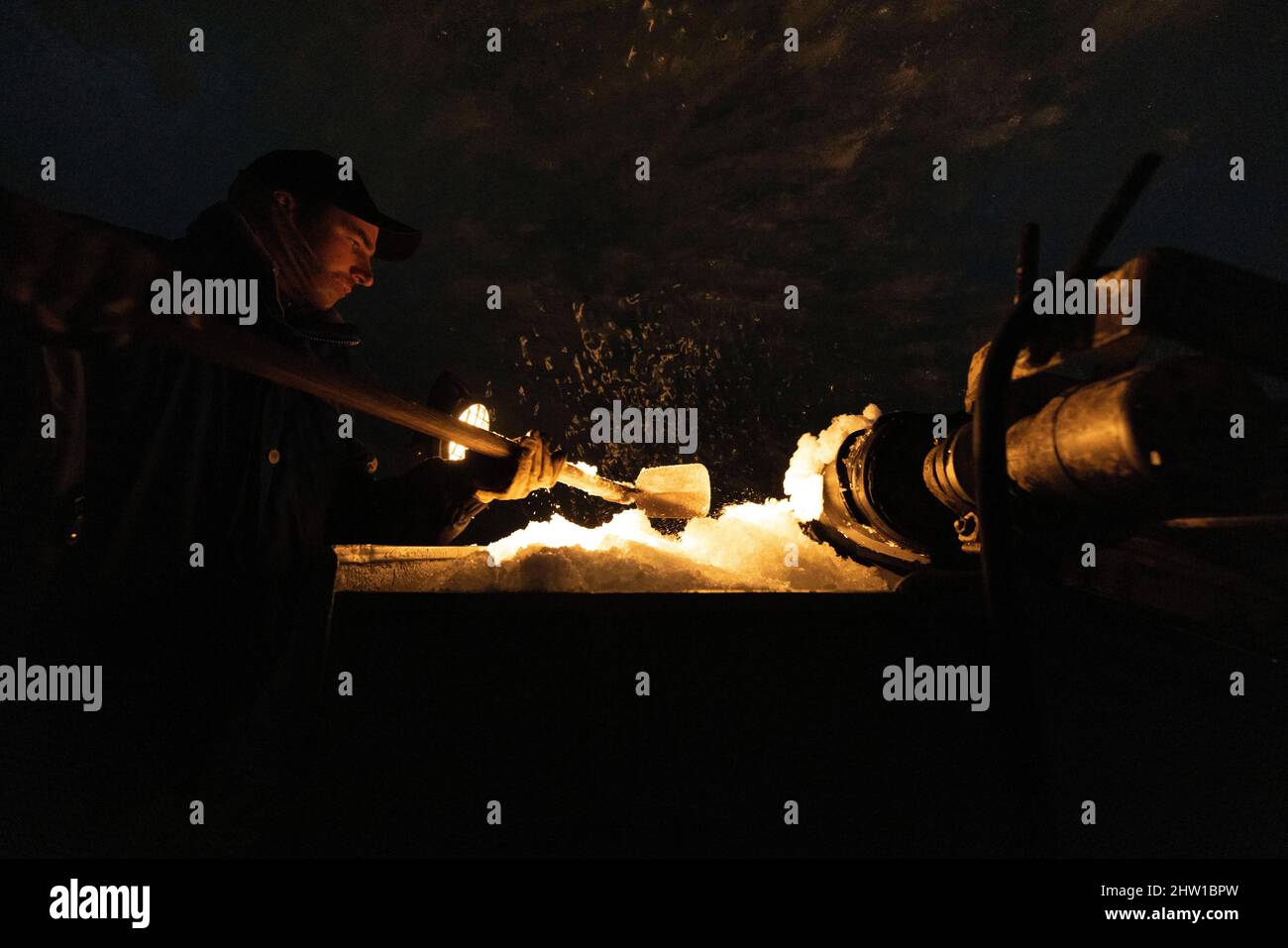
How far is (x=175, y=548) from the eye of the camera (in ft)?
7.86

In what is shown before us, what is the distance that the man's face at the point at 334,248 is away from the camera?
11.1 feet

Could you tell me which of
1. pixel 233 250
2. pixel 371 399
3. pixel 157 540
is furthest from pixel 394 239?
pixel 157 540

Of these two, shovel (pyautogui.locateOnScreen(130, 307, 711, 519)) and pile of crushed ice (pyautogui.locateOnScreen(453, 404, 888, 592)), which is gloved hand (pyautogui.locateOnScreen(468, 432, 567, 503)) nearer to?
shovel (pyautogui.locateOnScreen(130, 307, 711, 519))

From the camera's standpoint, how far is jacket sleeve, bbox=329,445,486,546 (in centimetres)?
369

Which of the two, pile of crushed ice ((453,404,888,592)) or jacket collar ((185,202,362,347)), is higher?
jacket collar ((185,202,362,347))

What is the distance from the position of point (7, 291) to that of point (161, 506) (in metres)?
→ 1.18

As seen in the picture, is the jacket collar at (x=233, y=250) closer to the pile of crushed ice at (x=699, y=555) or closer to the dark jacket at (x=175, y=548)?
the dark jacket at (x=175, y=548)

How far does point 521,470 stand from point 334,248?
178cm

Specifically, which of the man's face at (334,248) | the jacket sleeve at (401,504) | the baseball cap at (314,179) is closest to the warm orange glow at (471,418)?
the jacket sleeve at (401,504)

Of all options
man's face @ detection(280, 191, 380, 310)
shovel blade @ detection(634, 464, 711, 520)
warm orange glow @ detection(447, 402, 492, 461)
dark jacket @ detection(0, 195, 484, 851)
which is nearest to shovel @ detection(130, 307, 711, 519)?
shovel blade @ detection(634, 464, 711, 520)

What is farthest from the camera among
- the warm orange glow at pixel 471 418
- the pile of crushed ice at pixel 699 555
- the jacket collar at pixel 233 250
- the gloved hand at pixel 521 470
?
the warm orange glow at pixel 471 418

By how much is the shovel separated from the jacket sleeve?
0.58 metres

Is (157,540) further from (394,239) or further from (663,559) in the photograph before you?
(394,239)

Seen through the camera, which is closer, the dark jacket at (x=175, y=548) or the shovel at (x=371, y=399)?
Result: the shovel at (x=371, y=399)
